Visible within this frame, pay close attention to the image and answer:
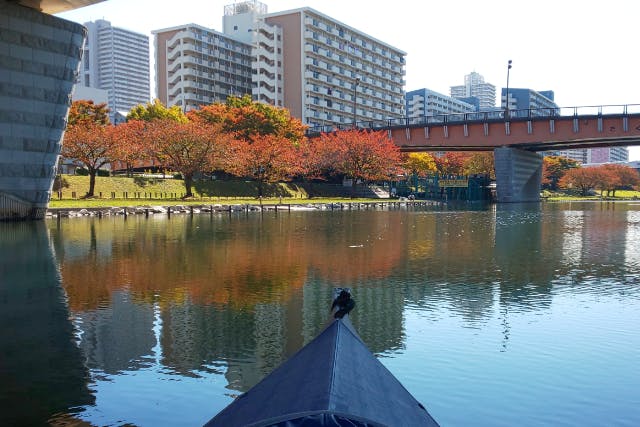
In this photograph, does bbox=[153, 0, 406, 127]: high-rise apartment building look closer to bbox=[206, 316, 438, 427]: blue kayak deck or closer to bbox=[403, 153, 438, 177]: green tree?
bbox=[403, 153, 438, 177]: green tree

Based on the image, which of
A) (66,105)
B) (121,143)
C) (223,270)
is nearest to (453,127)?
(121,143)

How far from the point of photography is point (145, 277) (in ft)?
52.5

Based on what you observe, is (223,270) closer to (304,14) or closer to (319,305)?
(319,305)

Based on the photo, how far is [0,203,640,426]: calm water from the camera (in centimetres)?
703

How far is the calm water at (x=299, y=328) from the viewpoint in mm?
7027

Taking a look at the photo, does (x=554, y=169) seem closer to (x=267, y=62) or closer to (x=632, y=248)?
(x=267, y=62)

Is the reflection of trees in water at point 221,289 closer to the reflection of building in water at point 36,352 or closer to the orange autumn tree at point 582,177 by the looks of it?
the reflection of building in water at point 36,352

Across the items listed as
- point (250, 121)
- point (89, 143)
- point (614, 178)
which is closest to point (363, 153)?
point (250, 121)

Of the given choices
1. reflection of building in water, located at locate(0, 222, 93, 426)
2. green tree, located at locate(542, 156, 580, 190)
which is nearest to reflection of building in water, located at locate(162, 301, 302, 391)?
reflection of building in water, located at locate(0, 222, 93, 426)

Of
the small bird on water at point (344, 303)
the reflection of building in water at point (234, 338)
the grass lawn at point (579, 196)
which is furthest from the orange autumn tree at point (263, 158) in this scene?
the grass lawn at point (579, 196)

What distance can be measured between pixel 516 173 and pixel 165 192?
4584cm

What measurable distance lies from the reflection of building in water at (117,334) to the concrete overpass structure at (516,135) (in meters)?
61.1

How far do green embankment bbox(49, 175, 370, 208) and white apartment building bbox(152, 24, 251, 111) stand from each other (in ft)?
178

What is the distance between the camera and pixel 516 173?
78125 mm
